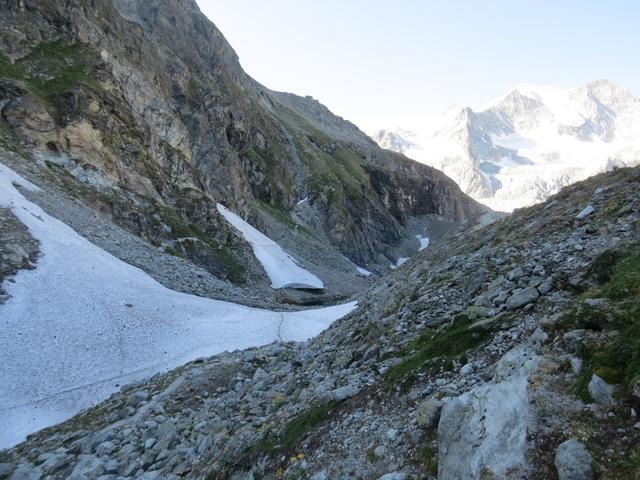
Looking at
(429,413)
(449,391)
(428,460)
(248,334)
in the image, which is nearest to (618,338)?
(449,391)

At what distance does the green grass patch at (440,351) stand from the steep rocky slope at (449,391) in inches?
1.6

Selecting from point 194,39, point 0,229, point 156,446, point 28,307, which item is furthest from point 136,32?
point 156,446

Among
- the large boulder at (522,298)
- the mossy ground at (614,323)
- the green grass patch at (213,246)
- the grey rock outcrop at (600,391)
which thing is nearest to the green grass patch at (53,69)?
the green grass patch at (213,246)

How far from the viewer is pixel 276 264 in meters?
69.9

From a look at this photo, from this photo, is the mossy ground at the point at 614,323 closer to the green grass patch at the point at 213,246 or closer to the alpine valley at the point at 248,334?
the alpine valley at the point at 248,334

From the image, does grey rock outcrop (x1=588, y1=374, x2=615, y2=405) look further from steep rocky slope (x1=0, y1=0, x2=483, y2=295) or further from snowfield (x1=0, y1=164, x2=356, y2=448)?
steep rocky slope (x1=0, y1=0, x2=483, y2=295)

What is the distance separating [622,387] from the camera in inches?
229

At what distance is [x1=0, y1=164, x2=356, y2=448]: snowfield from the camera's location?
1883 cm

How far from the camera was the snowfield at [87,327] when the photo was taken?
61.8ft

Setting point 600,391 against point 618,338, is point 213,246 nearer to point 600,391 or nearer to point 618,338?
point 618,338

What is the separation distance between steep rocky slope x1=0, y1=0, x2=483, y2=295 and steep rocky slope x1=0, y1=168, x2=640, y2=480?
106ft

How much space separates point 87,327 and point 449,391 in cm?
2106

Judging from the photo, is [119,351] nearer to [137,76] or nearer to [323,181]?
[137,76]

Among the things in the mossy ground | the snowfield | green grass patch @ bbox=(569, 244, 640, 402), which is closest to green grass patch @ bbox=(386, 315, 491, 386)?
the mossy ground
